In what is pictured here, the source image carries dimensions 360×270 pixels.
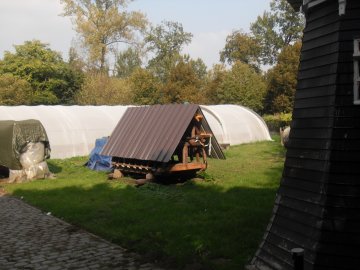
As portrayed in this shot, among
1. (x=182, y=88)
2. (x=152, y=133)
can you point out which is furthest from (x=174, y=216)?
(x=182, y=88)

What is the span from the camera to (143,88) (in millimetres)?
46688

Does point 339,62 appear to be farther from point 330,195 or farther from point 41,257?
point 41,257

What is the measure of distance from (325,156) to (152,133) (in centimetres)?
1042

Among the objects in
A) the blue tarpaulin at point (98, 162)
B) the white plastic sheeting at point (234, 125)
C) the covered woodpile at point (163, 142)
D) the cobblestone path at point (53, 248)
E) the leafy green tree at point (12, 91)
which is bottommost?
the cobblestone path at point (53, 248)

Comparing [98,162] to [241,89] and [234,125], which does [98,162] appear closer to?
[234,125]

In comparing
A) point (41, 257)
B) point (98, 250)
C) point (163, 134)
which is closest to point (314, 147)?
point (98, 250)

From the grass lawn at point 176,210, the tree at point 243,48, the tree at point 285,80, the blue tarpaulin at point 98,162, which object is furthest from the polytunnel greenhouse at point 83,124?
the tree at point 243,48

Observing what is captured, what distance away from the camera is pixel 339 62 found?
6.48m

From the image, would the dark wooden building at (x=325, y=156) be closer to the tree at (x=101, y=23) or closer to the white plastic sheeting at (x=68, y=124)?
the white plastic sheeting at (x=68, y=124)

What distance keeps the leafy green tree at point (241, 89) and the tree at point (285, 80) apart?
1.85m

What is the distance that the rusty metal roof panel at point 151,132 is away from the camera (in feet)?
50.1

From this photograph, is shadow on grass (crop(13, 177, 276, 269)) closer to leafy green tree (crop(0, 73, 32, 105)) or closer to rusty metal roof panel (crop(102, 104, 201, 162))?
rusty metal roof panel (crop(102, 104, 201, 162))

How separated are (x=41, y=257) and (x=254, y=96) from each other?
42.9 metres

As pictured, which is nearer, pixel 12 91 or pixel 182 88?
pixel 12 91
